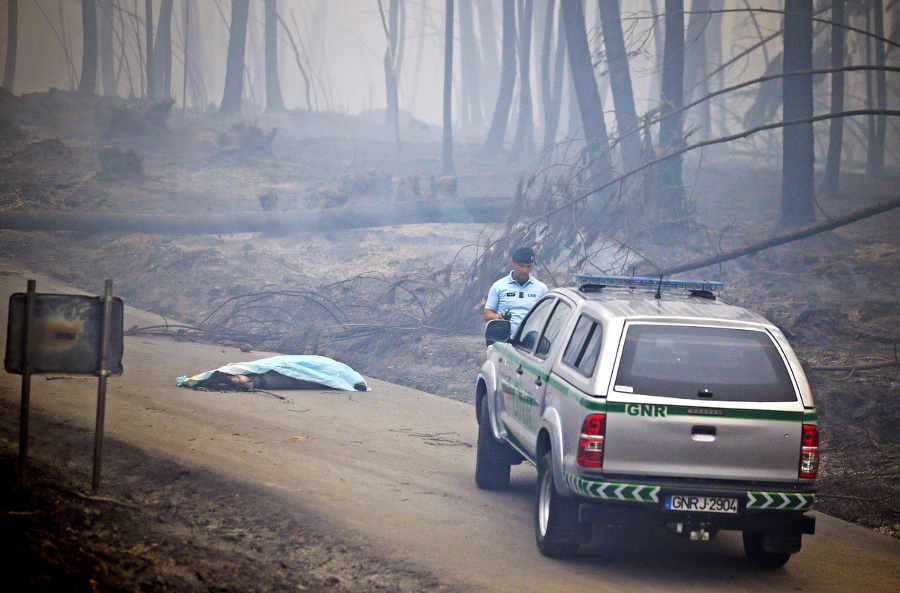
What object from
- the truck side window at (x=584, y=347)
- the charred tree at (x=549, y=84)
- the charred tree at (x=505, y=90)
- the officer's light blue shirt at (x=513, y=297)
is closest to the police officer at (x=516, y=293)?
the officer's light blue shirt at (x=513, y=297)

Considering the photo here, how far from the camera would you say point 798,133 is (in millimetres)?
20562

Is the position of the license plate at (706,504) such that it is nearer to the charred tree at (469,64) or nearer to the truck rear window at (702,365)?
the truck rear window at (702,365)

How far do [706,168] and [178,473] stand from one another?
27665 mm

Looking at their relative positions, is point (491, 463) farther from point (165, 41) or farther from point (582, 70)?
point (165, 41)

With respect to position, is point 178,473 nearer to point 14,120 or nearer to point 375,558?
point 375,558

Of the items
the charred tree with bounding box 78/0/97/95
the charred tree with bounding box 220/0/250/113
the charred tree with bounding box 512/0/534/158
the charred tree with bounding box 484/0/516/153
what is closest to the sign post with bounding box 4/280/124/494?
the charred tree with bounding box 512/0/534/158

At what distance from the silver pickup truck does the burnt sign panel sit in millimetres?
3253

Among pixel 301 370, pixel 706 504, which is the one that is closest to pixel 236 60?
pixel 301 370

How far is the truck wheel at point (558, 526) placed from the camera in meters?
5.63

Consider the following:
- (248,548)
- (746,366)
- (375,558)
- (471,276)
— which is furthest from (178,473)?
(471,276)

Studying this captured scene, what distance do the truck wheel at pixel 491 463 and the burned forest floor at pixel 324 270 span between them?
2.11 meters

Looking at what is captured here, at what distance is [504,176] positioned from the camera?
31875mm

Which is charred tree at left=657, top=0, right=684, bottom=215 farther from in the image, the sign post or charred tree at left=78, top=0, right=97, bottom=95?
charred tree at left=78, top=0, right=97, bottom=95

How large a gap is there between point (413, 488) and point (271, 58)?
141 ft
